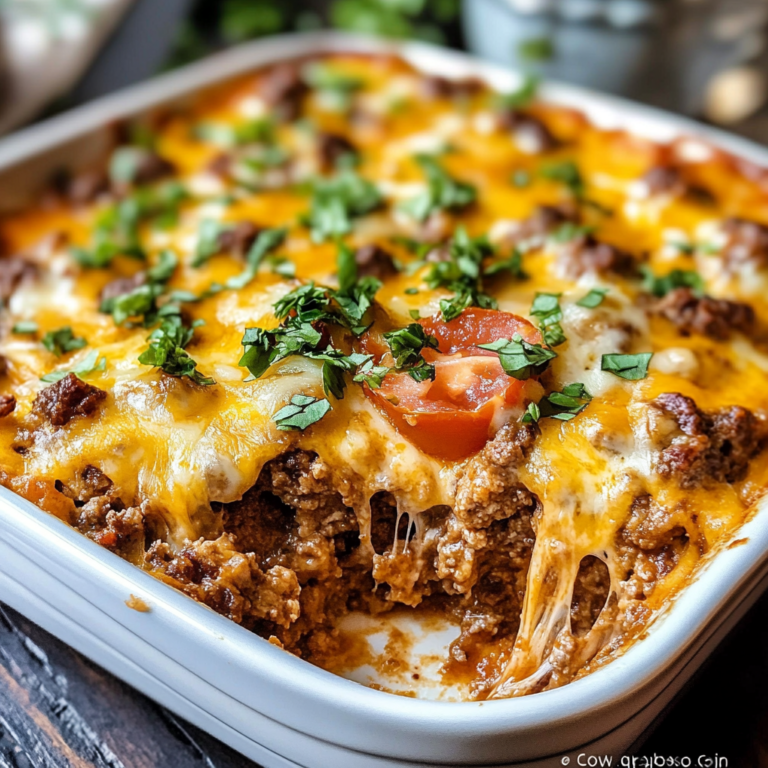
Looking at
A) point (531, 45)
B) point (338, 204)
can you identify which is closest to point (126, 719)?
point (338, 204)

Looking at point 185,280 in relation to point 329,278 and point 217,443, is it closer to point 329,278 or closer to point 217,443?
point 329,278

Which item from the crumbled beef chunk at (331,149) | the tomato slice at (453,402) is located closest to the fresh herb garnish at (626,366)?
the tomato slice at (453,402)

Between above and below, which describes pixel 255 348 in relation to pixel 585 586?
above

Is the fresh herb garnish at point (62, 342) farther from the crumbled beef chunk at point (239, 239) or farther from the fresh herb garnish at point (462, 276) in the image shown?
the fresh herb garnish at point (462, 276)

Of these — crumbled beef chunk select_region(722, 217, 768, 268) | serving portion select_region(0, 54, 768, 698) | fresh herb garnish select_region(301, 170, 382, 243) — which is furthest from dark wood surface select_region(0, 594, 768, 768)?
fresh herb garnish select_region(301, 170, 382, 243)

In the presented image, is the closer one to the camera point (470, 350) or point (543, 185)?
point (470, 350)

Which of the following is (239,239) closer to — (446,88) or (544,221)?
(544,221)

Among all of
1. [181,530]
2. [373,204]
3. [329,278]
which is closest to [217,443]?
[181,530]
